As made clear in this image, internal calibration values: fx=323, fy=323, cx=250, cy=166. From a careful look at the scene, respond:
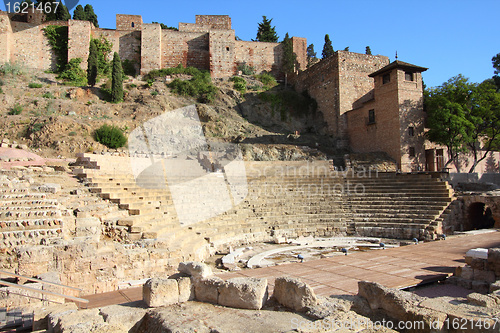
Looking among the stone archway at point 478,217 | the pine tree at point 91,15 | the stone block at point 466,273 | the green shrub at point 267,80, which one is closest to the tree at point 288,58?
the green shrub at point 267,80

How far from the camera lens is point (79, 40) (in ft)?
94.6

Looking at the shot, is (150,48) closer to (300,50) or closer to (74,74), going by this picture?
(74,74)

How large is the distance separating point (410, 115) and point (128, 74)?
24814mm

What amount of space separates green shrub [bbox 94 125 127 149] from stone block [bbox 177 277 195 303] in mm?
15523

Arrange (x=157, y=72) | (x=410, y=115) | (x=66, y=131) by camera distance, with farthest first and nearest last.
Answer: (x=157, y=72), (x=410, y=115), (x=66, y=131)

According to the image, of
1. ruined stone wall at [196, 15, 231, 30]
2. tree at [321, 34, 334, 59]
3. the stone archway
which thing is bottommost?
the stone archway

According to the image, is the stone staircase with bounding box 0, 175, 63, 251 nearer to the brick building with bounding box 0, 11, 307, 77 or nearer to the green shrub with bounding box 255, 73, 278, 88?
the brick building with bounding box 0, 11, 307, 77

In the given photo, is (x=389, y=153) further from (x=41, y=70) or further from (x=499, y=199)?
(x=41, y=70)

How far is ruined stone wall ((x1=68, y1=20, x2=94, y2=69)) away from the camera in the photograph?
2866 centimetres

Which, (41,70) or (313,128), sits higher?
(41,70)

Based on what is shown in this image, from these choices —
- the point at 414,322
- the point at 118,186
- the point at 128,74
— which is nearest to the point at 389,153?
the point at 118,186

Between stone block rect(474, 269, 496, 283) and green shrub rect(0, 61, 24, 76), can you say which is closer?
stone block rect(474, 269, 496, 283)

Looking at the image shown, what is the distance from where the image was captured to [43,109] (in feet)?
67.8

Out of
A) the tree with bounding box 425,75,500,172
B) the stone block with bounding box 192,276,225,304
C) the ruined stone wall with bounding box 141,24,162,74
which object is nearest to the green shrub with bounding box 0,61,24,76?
the ruined stone wall with bounding box 141,24,162,74
